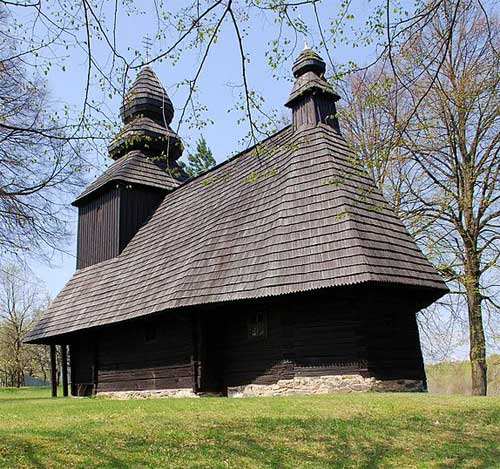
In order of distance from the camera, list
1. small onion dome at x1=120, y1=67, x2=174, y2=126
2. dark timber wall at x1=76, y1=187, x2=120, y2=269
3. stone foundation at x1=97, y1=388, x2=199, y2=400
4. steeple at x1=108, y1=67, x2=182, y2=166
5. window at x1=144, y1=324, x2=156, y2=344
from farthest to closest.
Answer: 1. small onion dome at x1=120, y1=67, x2=174, y2=126
2. steeple at x1=108, y1=67, x2=182, y2=166
3. dark timber wall at x1=76, y1=187, x2=120, y2=269
4. window at x1=144, y1=324, x2=156, y2=344
5. stone foundation at x1=97, y1=388, x2=199, y2=400

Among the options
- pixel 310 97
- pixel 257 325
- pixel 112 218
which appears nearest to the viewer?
pixel 257 325

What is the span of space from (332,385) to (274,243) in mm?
3029

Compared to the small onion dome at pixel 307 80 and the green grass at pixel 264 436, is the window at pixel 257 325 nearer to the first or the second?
the green grass at pixel 264 436

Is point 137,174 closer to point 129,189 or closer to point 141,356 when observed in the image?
point 129,189

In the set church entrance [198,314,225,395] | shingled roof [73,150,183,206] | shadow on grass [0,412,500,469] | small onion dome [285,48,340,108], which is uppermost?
small onion dome [285,48,340,108]

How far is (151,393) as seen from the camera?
545 inches

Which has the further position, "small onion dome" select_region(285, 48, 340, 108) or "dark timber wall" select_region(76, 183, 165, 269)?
"dark timber wall" select_region(76, 183, 165, 269)

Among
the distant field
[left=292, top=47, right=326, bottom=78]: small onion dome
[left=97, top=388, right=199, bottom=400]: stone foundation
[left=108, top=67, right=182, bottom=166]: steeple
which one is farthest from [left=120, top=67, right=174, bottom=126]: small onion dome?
the distant field

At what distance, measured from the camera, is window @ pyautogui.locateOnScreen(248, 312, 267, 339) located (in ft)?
39.6

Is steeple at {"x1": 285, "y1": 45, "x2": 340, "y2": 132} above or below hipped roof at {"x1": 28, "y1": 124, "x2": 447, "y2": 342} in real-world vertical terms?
above

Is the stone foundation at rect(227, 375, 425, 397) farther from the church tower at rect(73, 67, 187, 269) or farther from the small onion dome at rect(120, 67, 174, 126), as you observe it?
the small onion dome at rect(120, 67, 174, 126)

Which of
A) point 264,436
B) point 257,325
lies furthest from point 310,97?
point 264,436

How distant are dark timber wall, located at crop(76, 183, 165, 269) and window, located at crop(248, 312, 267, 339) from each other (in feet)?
22.8

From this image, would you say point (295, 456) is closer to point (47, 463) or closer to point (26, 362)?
point (47, 463)
